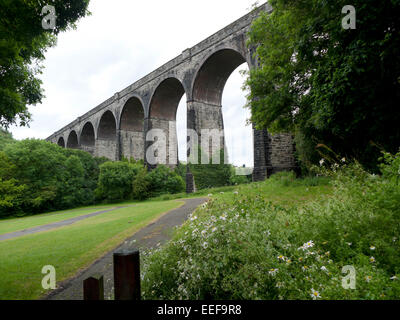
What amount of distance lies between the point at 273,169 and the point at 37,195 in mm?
18486

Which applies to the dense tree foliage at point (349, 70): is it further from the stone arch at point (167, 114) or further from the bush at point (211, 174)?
the stone arch at point (167, 114)

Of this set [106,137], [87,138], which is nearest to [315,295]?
[106,137]

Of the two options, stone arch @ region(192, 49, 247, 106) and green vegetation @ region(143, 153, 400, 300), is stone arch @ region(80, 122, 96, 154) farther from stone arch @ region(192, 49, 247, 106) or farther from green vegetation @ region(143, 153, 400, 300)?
green vegetation @ region(143, 153, 400, 300)

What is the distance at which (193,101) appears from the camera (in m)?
19.9

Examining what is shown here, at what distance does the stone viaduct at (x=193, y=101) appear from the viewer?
15055mm

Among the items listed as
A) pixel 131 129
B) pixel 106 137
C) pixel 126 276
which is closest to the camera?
pixel 126 276

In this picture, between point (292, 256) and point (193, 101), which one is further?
point (193, 101)

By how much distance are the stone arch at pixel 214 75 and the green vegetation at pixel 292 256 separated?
1713cm

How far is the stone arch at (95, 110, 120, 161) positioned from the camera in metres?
34.2

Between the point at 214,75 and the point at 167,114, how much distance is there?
26.1 ft

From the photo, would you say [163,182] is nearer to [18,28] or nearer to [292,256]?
[18,28]
